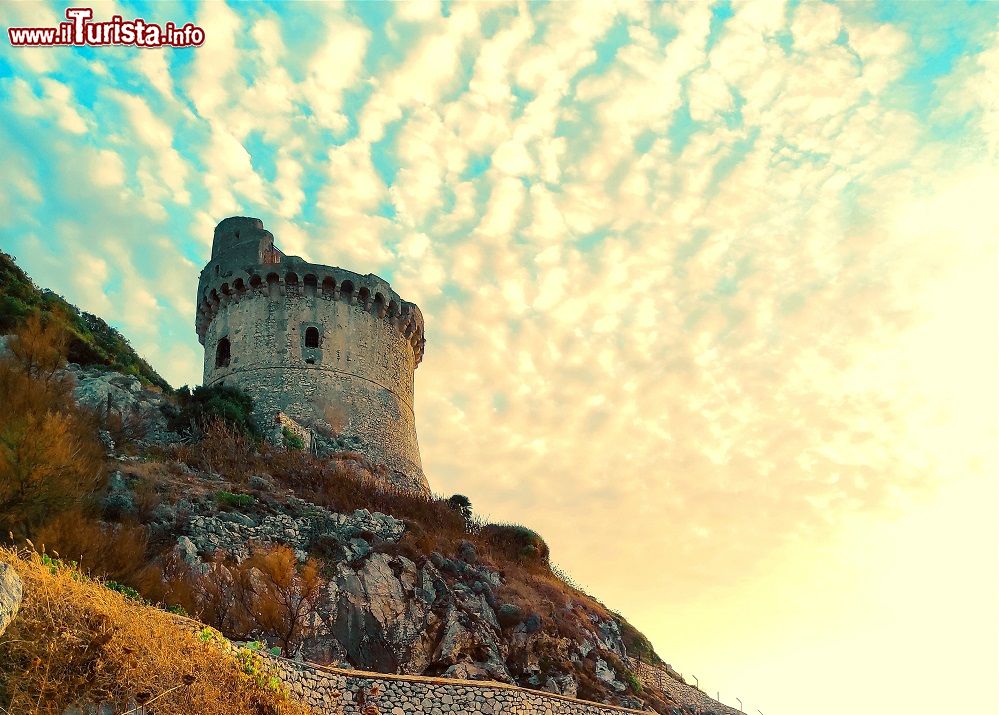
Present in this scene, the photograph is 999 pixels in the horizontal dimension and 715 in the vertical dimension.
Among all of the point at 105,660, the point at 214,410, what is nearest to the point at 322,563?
the point at 105,660

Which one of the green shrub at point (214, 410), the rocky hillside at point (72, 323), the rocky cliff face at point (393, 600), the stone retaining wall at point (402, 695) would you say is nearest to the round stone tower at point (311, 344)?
the green shrub at point (214, 410)

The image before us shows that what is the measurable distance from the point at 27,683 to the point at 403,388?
82.8 feet

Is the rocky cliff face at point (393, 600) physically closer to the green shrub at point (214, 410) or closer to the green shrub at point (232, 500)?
the green shrub at point (232, 500)

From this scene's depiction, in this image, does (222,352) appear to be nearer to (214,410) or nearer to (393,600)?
(214,410)

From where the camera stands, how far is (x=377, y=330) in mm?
34094

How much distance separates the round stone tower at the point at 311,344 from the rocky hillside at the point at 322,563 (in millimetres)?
4430

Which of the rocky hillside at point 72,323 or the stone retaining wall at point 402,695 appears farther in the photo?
the rocky hillside at point 72,323

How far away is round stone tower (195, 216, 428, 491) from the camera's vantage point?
1217 inches

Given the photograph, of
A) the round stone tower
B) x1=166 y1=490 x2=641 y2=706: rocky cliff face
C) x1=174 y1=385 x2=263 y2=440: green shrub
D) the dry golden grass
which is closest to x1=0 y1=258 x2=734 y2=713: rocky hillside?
x1=166 y1=490 x2=641 y2=706: rocky cliff face

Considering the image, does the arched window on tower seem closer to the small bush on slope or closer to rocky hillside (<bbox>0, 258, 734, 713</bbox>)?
rocky hillside (<bbox>0, 258, 734, 713</bbox>)

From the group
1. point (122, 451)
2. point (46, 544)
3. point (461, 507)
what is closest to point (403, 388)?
point (461, 507)

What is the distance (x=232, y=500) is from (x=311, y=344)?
12209 millimetres

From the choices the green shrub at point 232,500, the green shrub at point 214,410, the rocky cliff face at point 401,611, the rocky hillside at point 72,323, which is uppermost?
the rocky hillside at point 72,323

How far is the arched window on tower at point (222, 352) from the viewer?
3303 cm
